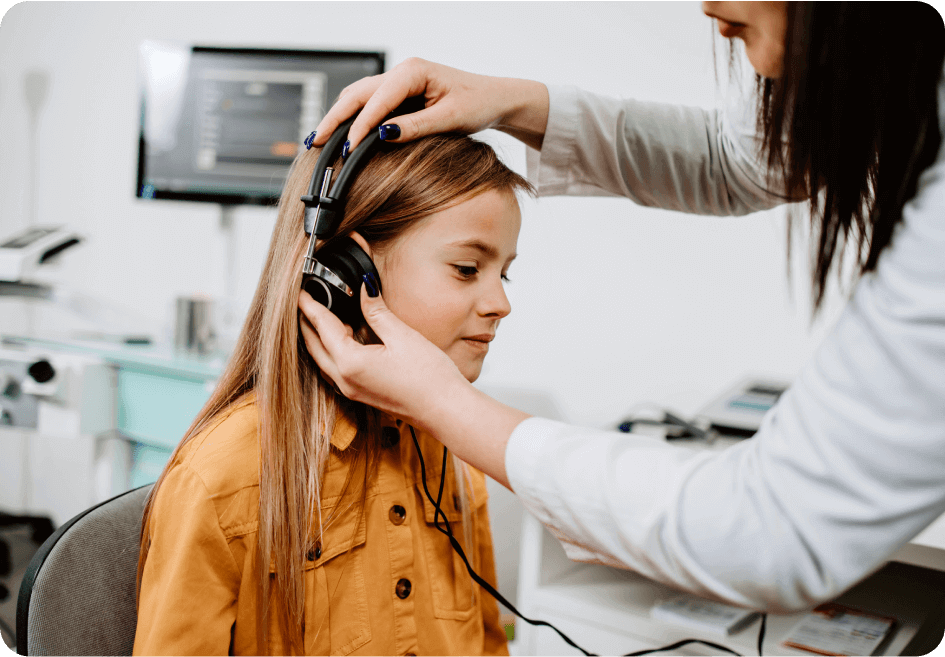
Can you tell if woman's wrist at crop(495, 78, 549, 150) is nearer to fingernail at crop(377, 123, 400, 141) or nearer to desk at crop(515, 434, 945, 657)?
fingernail at crop(377, 123, 400, 141)

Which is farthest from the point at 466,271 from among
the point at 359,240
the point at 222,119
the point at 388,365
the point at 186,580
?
the point at 222,119

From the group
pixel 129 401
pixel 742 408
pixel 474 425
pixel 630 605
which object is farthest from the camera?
pixel 129 401

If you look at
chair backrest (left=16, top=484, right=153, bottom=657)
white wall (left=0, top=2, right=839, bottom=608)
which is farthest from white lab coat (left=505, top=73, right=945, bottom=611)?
white wall (left=0, top=2, right=839, bottom=608)

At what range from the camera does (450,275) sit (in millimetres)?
829

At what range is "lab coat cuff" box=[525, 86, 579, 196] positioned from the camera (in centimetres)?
86

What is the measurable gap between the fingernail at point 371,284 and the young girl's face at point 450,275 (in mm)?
93

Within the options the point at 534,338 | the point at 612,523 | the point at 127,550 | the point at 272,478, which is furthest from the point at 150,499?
the point at 534,338

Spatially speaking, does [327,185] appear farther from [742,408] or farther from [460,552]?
[742,408]

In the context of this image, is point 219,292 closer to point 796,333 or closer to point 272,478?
point 272,478

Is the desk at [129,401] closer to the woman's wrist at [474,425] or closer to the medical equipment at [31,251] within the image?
the medical equipment at [31,251]

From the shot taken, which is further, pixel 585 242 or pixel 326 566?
pixel 585 242

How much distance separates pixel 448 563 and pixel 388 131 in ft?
1.88

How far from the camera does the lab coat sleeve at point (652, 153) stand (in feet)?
2.83

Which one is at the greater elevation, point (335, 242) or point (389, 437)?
point (335, 242)
